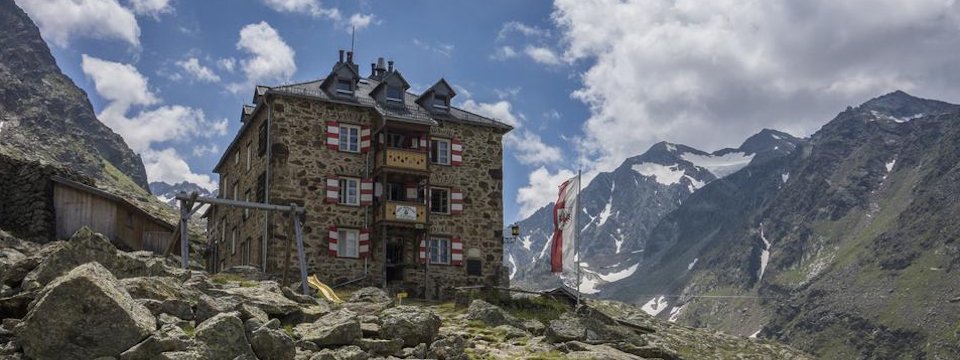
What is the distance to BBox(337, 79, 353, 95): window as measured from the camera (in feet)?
180

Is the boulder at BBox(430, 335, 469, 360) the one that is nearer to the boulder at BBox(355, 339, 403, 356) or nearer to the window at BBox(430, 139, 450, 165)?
the boulder at BBox(355, 339, 403, 356)

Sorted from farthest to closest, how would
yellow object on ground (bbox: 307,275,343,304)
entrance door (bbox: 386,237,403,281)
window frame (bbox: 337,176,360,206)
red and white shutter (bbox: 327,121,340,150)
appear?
entrance door (bbox: 386,237,403,281) → red and white shutter (bbox: 327,121,340,150) → window frame (bbox: 337,176,360,206) → yellow object on ground (bbox: 307,275,343,304)

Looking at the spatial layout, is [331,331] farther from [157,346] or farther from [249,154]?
[249,154]

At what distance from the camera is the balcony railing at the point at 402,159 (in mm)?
51875

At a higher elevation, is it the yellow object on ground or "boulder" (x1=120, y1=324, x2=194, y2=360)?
the yellow object on ground

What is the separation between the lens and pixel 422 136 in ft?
179

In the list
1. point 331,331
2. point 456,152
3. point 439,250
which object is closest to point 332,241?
point 439,250

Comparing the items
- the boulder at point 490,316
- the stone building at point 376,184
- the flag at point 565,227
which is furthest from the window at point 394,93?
→ the boulder at point 490,316

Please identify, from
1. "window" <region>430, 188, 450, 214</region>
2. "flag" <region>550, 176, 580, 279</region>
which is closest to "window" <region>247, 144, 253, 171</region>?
"window" <region>430, 188, 450, 214</region>

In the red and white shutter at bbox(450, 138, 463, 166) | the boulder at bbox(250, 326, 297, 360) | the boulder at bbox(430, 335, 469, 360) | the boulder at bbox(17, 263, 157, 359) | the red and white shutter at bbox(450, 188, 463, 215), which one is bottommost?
the boulder at bbox(430, 335, 469, 360)

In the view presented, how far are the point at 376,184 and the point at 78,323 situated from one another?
1454 inches

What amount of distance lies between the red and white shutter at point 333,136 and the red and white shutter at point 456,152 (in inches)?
266

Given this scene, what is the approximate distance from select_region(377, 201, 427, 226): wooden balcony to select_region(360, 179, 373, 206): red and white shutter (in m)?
0.72

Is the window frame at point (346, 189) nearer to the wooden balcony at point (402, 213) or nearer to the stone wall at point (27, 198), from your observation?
the wooden balcony at point (402, 213)
